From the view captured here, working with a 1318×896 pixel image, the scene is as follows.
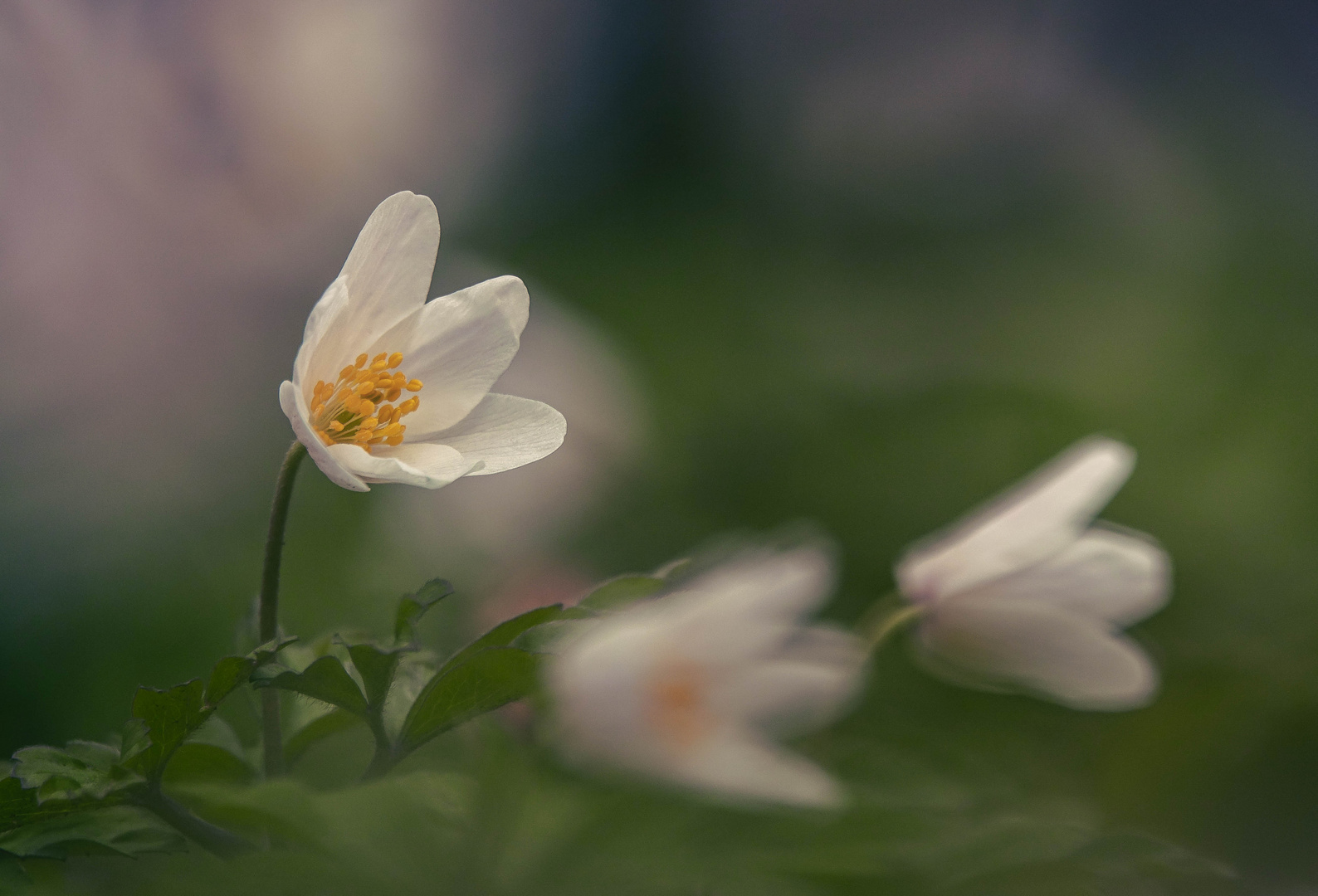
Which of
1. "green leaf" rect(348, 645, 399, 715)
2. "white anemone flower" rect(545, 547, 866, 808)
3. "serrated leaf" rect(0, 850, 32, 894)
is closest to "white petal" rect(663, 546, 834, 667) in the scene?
"white anemone flower" rect(545, 547, 866, 808)

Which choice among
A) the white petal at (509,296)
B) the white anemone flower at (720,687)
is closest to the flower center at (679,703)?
the white anemone flower at (720,687)

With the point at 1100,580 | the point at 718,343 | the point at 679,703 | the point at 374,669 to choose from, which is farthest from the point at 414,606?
the point at 718,343

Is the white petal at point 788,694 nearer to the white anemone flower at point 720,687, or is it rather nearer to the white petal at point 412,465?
the white anemone flower at point 720,687

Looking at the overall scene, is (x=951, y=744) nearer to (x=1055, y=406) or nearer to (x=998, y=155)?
(x=1055, y=406)

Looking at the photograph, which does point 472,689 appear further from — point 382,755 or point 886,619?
point 886,619

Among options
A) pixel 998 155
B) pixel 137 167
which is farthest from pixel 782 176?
pixel 137 167

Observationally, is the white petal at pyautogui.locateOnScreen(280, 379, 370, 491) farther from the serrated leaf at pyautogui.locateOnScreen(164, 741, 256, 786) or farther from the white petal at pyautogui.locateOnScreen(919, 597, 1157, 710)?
the white petal at pyautogui.locateOnScreen(919, 597, 1157, 710)
